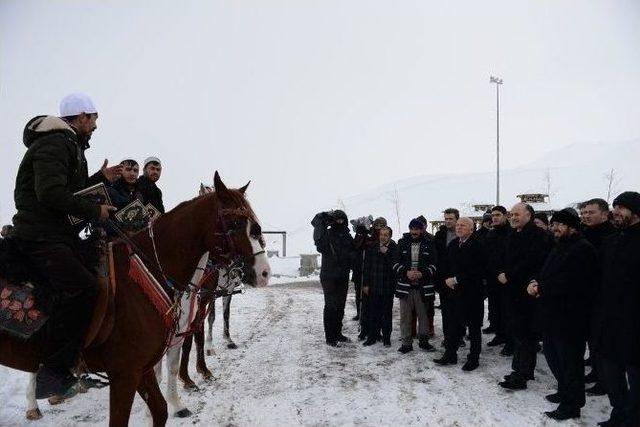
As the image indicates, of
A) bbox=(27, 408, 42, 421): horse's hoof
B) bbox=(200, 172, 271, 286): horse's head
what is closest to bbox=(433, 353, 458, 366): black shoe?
bbox=(200, 172, 271, 286): horse's head

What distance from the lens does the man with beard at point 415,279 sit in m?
7.57

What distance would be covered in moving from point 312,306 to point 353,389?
734cm

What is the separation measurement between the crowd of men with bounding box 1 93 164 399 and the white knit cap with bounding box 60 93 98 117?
11 centimetres

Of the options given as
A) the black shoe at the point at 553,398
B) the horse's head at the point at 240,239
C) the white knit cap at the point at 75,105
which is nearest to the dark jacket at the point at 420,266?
the black shoe at the point at 553,398

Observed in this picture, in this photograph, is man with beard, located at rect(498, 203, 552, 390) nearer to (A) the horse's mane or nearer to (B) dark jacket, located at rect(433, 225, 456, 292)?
(B) dark jacket, located at rect(433, 225, 456, 292)

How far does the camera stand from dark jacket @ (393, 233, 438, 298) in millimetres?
7609

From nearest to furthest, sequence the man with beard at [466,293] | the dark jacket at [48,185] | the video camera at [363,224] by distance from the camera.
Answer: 1. the dark jacket at [48,185]
2. the man with beard at [466,293]
3. the video camera at [363,224]

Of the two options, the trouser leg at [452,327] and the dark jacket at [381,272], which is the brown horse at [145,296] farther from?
the dark jacket at [381,272]

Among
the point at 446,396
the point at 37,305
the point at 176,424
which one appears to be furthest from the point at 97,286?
the point at 446,396

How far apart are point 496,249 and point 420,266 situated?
1428 millimetres

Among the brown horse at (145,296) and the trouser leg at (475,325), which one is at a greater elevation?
the brown horse at (145,296)

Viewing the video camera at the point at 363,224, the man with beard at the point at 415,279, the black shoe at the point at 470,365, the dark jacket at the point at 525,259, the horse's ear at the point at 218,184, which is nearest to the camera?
the horse's ear at the point at 218,184

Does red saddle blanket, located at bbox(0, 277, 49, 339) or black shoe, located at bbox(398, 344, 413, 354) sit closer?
red saddle blanket, located at bbox(0, 277, 49, 339)

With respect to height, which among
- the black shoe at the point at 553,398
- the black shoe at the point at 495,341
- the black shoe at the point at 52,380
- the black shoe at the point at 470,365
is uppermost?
the black shoe at the point at 52,380
